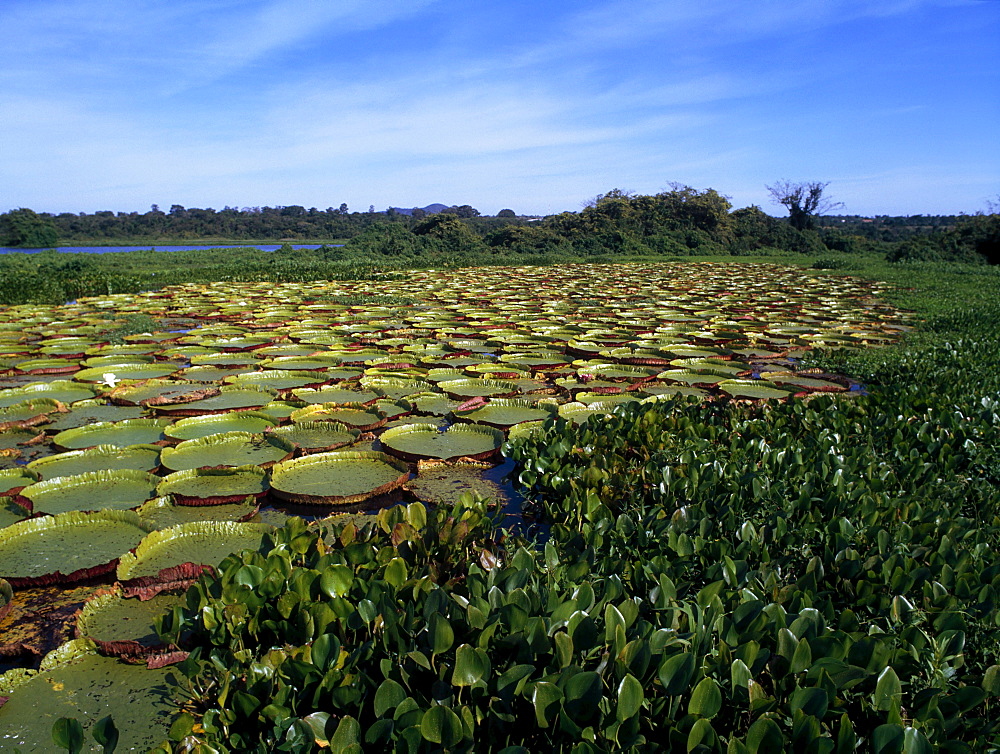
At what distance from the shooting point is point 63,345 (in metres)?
6.47

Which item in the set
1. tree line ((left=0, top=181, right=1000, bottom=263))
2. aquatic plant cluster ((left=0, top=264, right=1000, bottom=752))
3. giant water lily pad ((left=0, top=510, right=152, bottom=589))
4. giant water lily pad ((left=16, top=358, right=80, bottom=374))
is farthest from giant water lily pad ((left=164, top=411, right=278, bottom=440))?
tree line ((left=0, top=181, right=1000, bottom=263))

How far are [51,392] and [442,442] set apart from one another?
10.5ft

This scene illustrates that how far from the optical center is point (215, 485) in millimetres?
3041

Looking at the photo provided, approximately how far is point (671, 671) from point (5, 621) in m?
2.15

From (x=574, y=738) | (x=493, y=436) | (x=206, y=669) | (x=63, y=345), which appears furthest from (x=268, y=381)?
(x=574, y=738)

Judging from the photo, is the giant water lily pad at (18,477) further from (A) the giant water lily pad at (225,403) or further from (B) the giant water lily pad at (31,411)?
(A) the giant water lily pad at (225,403)

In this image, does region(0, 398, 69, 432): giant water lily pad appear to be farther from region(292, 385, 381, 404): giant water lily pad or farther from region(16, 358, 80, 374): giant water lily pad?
region(292, 385, 381, 404): giant water lily pad

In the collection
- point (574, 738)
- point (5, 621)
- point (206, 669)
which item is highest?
point (574, 738)

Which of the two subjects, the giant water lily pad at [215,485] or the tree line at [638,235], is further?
the tree line at [638,235]

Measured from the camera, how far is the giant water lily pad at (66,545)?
7.47 feet

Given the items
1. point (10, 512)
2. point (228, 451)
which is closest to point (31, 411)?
point (228, 451)

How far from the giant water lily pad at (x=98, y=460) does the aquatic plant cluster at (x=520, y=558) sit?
20 mm

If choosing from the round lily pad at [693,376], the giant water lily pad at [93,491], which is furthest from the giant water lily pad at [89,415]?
the round lily pad at [693,376]

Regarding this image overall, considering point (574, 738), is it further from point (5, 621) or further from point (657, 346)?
point (657, 346)
